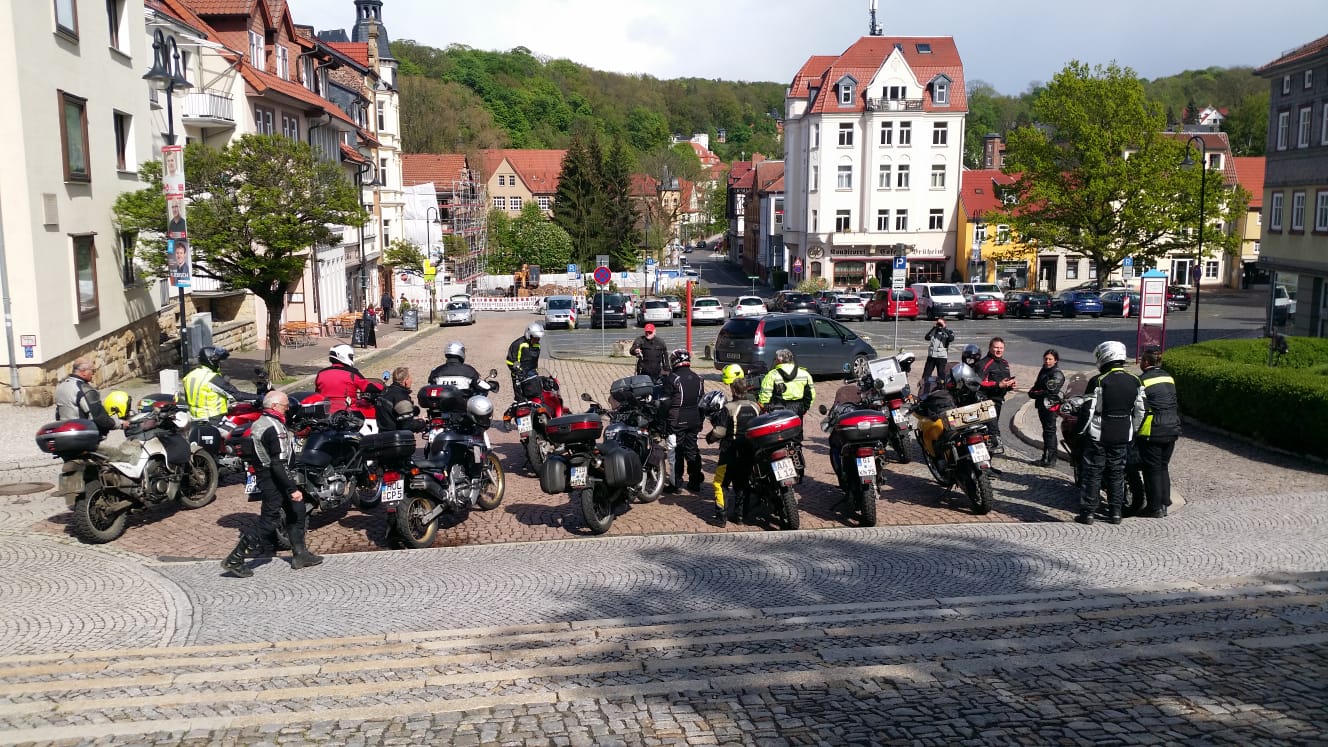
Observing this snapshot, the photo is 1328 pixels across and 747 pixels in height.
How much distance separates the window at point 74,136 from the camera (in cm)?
1955

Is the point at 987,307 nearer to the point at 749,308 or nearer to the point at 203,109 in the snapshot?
the point at 749,308

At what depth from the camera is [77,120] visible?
66.8 feet

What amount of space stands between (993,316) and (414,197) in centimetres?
3990

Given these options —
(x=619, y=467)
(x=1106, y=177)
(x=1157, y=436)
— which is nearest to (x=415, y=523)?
(x=619, y=467)

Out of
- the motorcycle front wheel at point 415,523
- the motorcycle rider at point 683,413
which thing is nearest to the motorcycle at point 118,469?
the motorcycle front wheel at point 415,523

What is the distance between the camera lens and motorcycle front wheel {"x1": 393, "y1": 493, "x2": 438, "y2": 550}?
31.9ft

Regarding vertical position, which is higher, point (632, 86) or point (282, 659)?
point (632, 86)

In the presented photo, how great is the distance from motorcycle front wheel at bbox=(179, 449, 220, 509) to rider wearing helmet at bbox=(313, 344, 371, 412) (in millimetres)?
1408

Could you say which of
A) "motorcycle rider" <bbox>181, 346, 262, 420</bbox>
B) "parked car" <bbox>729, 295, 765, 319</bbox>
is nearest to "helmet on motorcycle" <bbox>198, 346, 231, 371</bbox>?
"motorcycle rider" <bbox>181, 346, 262, 420</bbox>

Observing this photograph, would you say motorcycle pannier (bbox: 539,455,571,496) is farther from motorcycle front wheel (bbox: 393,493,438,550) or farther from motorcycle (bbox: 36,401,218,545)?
motorcycle (bbox: 36,401,218,545)

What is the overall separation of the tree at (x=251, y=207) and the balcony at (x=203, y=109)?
26.6 ft

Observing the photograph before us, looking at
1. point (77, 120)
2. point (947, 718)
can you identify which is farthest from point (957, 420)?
point (77, 120)

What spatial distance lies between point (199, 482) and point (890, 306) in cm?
3805

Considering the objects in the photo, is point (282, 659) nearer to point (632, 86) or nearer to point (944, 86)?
point (944, 86)
